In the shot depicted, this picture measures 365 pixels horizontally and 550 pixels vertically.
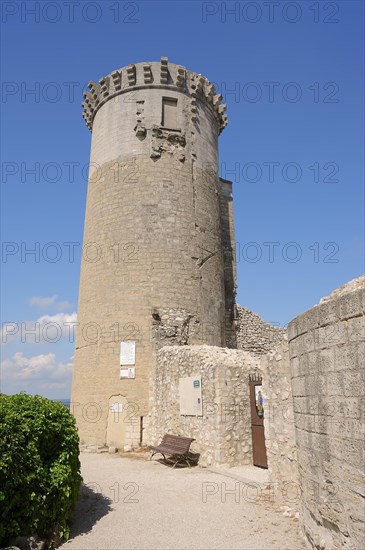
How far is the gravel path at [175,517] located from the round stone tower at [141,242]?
15.8ft

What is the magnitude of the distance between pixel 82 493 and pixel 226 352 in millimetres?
5291

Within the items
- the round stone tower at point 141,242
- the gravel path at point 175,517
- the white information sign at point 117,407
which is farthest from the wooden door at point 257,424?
the white information sign at point 117,407

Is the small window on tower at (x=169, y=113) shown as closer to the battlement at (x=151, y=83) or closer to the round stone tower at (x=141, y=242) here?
the round stone tower at (x=141, y=242)

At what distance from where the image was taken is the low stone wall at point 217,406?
9805 mm

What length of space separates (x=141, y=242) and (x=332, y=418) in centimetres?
1149

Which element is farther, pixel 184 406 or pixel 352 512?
pixel 184 406

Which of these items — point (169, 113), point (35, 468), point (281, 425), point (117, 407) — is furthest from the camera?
point (169, 113)

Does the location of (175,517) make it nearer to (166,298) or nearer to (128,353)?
(128,353)

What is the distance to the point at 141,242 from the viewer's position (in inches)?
582

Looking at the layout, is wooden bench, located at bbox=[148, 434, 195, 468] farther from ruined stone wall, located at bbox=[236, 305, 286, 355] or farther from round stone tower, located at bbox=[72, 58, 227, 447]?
ruined stone wall, located at bbox=[236, 305, 286, 355]

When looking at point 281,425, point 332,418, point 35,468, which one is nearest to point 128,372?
point 281,425

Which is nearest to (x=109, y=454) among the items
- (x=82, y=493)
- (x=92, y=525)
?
(x=82, y=493)

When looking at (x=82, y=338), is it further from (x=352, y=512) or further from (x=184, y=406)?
(x=352, y=512)

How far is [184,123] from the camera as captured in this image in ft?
54.1
